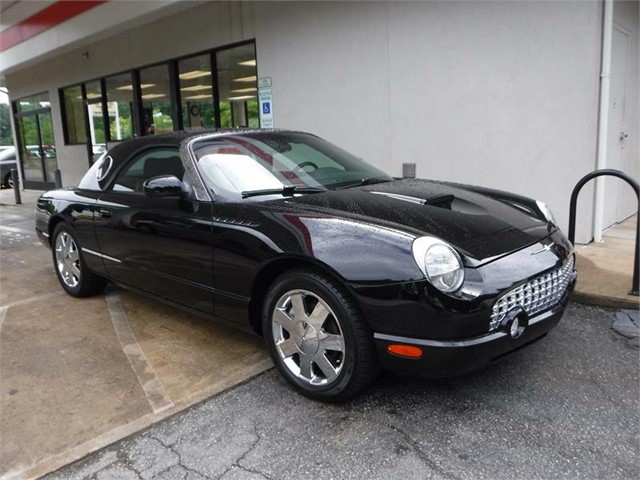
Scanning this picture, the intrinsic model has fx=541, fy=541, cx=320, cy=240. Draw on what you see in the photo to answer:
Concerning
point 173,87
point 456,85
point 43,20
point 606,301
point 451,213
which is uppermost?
point 43,20

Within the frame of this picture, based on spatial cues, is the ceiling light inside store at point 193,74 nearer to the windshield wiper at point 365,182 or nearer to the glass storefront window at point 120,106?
the glass storefront window at point 120,106

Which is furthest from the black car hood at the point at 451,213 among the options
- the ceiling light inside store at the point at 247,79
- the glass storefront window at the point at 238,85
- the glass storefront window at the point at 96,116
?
the glass storefront window at the point at 96,116

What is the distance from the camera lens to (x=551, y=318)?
2.87 m

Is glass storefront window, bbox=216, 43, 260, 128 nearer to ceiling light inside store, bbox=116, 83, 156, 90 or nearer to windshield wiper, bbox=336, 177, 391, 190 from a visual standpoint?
ceiling light inside store, bbox=116, 83, 156, 90

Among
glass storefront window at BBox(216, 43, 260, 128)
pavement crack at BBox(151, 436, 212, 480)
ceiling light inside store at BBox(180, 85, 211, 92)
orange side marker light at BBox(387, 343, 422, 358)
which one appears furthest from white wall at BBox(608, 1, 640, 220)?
ceiling light inside store at BBox(180, 85, 211, 92)

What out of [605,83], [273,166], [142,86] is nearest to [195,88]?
[142,86]

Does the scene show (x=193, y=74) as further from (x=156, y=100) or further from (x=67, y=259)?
(x=67, y=259)

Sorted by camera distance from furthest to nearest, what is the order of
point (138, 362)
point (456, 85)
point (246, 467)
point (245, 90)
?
point (245, 90)
point (456, 85)
point (138, 362)
point (246, 467)

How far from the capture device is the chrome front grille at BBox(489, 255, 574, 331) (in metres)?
2.58

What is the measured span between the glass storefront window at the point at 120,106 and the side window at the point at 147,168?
844cm

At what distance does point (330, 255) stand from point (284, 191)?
854 millimetres

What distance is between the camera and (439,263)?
255 cm

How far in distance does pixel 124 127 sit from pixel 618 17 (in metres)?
10.3

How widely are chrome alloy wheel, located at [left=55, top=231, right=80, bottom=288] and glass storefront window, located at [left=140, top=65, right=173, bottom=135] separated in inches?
245
